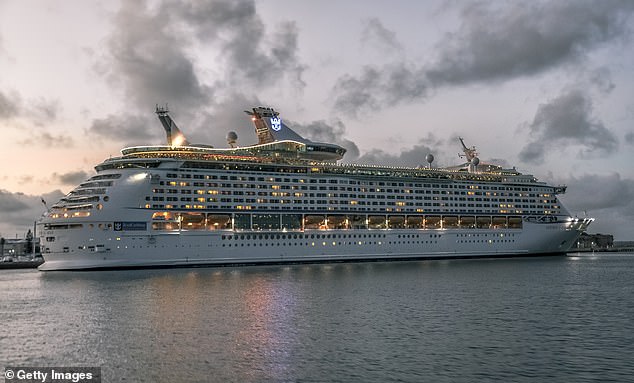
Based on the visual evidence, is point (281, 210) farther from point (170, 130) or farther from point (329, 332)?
point (329, 332)

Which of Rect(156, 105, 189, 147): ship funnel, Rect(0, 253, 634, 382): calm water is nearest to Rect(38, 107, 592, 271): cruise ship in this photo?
Rect(156, 105, 189, 147): ship funnel

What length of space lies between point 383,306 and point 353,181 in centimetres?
5894

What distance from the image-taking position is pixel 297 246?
87.9 meters

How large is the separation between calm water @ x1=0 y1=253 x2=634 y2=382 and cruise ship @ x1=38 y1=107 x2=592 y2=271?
20.7 metres

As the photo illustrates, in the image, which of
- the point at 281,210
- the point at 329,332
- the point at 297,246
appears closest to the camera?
the point at 329,332

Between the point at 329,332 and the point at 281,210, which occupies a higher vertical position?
the point at 281,210

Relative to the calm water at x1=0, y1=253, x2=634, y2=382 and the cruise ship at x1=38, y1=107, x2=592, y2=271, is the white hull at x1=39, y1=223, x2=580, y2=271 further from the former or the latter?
the calm water at x1=0, y1=253, x2=634, y2=382

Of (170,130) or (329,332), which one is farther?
(170,130)

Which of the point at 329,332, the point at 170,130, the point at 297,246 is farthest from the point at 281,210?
the point at 329,332

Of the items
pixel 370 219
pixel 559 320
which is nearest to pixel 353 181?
pixel 370 219

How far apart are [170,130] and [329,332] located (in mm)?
66104

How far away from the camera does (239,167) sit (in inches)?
3538

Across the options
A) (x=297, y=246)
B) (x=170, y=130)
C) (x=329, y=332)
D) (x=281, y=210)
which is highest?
(x=170, y=130)

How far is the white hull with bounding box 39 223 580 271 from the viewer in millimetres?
73812
